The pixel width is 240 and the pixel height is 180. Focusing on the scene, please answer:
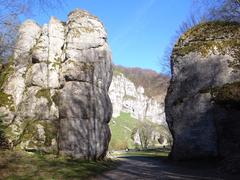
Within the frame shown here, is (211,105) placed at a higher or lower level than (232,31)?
lower

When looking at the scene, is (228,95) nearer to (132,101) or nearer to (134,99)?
(132,101)

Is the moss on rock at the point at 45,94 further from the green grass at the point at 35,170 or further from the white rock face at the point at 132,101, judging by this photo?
the white rock face at the point at 132,101

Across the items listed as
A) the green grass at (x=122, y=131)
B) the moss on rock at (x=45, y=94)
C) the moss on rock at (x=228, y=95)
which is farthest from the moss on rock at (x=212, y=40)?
the green grass at (x=122, y=131)

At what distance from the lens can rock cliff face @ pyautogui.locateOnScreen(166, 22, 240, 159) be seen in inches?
689

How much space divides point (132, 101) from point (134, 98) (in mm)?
2423

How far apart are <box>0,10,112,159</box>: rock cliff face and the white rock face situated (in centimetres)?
12389

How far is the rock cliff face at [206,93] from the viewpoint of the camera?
17.5 meters

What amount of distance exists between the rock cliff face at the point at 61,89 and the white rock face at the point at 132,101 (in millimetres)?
123886

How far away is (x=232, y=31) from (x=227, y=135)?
6.75m

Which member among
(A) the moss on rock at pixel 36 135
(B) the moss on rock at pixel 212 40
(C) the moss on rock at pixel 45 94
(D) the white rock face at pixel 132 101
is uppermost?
(D) the white rock face at pixel 132 101

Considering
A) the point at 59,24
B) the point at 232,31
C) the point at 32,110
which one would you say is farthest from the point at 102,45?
the point at 232,31

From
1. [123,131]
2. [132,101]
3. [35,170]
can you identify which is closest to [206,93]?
[35,170]

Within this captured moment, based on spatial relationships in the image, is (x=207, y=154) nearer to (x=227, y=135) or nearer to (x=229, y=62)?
(x=227, y=135)

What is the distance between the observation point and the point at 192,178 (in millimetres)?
12422
